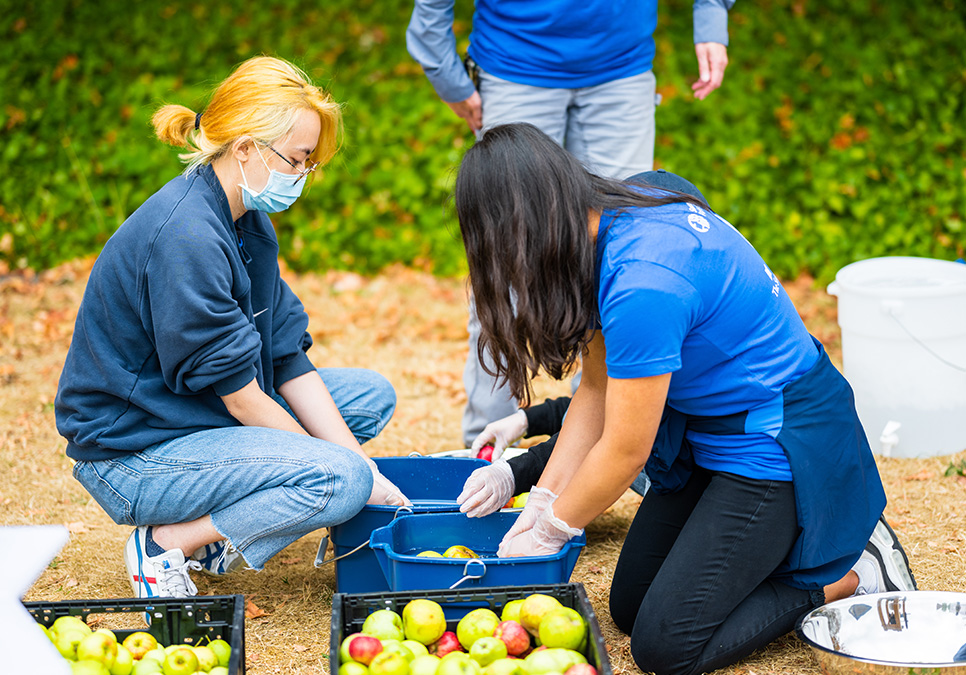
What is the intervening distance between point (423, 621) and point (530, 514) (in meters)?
0.52

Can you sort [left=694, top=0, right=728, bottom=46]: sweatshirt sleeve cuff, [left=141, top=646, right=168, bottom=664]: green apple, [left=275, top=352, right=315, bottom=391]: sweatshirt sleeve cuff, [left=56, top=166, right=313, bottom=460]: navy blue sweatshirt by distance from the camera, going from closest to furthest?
1. [left=141, top=646, right=168, bottom=664]: green apple
2. [left=56, top=166, right=313, bottom=460]: navy blue sweatshirt
3. [left=275, top=352, right=315, bottom=391]: sweatshirt sleeve cuff
4. [left=694, top=0, right=728, bottom=46]: sweatshirt sleeve cuff

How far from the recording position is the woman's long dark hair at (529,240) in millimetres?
1979

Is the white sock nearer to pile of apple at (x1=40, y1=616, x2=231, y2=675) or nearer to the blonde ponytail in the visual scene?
pile of apple at (x1=40, y1=616, x2=231, y2=675)

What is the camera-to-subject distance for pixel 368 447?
3.81m

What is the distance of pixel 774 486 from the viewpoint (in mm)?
2189

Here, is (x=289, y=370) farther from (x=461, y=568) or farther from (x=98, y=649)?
(x=98, y=649)

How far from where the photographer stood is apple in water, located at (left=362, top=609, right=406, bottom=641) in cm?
189

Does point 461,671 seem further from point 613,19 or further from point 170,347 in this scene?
point 613,19

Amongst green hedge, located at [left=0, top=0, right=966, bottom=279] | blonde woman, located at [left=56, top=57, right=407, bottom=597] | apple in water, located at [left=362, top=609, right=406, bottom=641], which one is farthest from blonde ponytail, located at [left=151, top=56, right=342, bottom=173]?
green hedge, located at [left=0, top=0, right=966, bottom=279]

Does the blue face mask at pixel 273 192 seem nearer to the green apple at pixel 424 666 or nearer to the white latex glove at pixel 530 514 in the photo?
the white latex glove at pixel 530 514

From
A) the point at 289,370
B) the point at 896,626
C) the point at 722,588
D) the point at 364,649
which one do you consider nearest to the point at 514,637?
the point at 364,649

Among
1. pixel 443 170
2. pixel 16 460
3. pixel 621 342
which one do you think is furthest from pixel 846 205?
pixel 16 460

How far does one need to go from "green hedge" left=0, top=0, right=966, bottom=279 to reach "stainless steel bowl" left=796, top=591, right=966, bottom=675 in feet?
11.4

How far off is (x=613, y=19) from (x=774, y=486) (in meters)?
1.86
